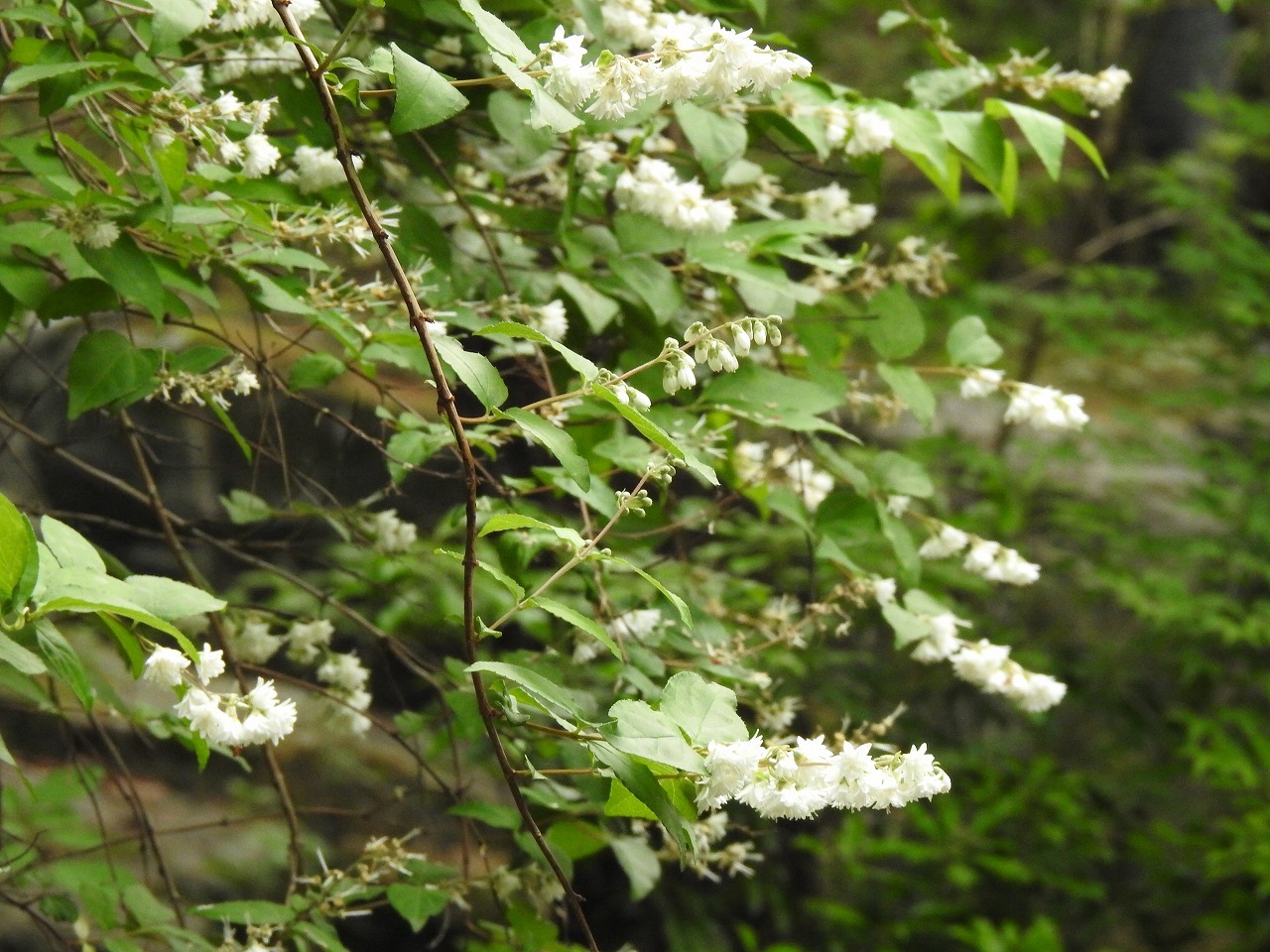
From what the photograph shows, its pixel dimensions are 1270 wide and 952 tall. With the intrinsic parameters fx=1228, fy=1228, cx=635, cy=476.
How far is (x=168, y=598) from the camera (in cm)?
89

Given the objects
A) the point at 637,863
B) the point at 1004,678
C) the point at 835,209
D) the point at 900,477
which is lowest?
the point at 637,863

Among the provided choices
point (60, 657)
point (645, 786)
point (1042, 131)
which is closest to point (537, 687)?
point (645, 786)

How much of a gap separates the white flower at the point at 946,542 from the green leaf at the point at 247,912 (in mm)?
800

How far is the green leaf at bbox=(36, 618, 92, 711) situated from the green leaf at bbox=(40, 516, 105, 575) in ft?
0.15

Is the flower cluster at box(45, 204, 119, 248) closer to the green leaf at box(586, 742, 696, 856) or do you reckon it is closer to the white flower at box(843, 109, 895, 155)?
the green leaf at box(586, 742, 696, 856)

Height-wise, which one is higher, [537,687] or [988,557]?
[537,687]

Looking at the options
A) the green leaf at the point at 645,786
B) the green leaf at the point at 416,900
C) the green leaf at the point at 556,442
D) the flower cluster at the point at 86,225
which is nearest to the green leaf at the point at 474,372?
the green leaf at the point at 556,442

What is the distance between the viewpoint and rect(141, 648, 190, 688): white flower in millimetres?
876

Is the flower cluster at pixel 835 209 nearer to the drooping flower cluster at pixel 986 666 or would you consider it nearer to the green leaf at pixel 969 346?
the green leaf at pixel 969 346

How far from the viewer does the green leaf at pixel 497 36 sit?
2.81 ft

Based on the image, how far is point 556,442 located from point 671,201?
461 mm

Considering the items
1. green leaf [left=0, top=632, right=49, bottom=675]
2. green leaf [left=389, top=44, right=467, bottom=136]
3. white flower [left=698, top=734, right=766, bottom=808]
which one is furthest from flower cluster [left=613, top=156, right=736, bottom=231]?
green leaf [left=0, top=632, right=49, bottom=675]

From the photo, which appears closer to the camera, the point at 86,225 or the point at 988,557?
the point at 86,225

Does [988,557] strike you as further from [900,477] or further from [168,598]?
[168,598]
